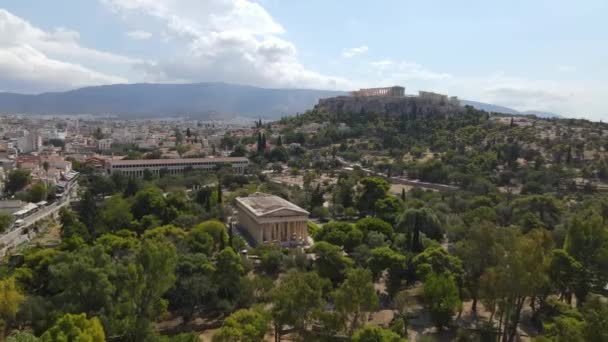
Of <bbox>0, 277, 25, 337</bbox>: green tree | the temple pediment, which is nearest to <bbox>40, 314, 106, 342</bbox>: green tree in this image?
<bbox>0, 277, 25, 337</bbox>: green tree

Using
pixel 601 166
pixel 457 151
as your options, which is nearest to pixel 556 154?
pixel 601 166

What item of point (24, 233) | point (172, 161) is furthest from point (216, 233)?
point (172, 161)

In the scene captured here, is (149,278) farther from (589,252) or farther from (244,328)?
(589,252)

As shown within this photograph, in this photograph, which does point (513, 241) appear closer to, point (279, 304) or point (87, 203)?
point (279, 304)

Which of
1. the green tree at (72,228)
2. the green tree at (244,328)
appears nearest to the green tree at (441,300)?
the green tree at (244,328)

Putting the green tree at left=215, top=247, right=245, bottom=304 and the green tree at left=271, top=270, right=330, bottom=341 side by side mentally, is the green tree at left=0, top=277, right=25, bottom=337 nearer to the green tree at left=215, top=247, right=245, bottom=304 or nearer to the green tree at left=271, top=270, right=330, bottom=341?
the green tree at left=215, top=247, right=245, bottom=304
